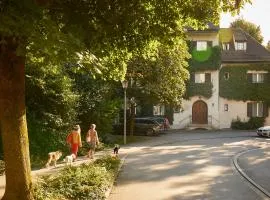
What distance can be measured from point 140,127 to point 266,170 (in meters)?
17.7

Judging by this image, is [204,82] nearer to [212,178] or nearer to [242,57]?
[242,57]

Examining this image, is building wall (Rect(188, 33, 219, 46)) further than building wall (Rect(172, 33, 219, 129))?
No

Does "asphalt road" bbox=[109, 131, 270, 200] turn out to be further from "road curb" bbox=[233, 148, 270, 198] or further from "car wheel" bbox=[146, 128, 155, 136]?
"car wheel" bbox=[146, 128, 155, 136]

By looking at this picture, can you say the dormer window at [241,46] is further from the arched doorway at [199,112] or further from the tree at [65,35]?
the tree at [65,35]

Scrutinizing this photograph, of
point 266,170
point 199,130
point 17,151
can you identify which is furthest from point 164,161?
point 199,130

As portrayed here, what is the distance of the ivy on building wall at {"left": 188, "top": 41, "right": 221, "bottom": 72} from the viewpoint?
4378 cm

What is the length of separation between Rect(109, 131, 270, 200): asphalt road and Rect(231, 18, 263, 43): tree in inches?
1398

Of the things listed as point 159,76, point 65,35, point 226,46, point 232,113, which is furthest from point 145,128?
point 65,35

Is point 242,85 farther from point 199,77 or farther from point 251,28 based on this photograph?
point 251,28

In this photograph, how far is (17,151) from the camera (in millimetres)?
10266

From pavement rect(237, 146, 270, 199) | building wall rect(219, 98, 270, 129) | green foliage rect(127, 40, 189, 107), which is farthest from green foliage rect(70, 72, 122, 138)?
building wall rect(219, 98, 270, 129)

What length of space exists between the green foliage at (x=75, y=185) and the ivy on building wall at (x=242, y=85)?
31.9 metres

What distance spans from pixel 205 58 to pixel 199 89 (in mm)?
3028

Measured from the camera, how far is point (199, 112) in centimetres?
4500
